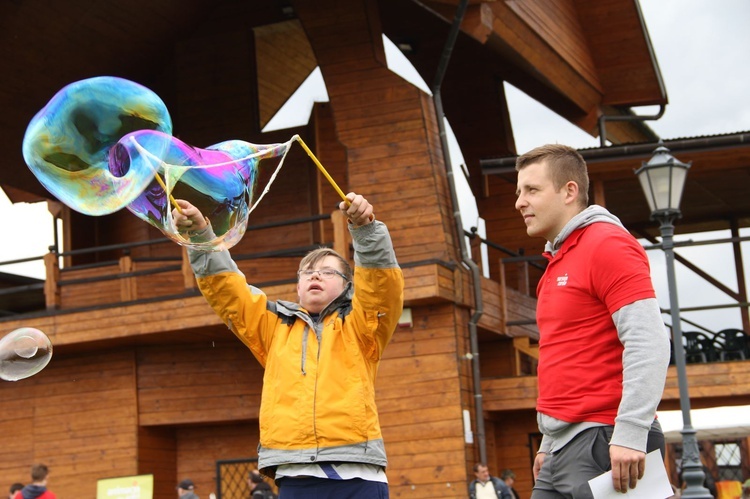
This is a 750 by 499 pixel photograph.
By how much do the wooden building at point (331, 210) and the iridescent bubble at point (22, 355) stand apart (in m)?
8.82

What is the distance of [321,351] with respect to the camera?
5.14m

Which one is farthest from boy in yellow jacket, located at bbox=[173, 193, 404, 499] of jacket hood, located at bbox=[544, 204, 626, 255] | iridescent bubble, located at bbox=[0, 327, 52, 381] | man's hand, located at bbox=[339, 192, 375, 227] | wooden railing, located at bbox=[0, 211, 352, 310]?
wooden railing, located at bbox=[0, 211, 352, 310]

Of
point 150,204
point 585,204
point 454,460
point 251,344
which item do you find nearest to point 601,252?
point 585,204

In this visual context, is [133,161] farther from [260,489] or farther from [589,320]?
[260,489]

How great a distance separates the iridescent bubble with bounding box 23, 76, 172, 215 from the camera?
6.20 m

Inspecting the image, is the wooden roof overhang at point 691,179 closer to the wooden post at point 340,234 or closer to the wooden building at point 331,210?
the wooden building at point 331,210

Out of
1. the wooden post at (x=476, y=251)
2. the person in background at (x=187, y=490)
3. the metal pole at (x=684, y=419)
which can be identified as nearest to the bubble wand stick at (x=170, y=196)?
the metal pole at (x=684, y=419)

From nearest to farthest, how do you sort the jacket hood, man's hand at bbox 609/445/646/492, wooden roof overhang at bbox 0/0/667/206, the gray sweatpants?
man's hand at bbox 609/445/646/492
the gray sweatpants
the jacket hood
wooden roof overhang at bbox 0/0/667/206

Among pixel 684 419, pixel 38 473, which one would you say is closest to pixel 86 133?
pixel 684 419

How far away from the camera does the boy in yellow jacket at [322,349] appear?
4961mm

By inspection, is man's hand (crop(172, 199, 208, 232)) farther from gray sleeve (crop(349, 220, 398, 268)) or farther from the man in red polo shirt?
the man in red polo shirt

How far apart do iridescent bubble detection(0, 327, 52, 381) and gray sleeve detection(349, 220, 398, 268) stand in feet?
12.0

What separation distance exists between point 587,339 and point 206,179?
7.17ft

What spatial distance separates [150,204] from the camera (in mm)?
5785
